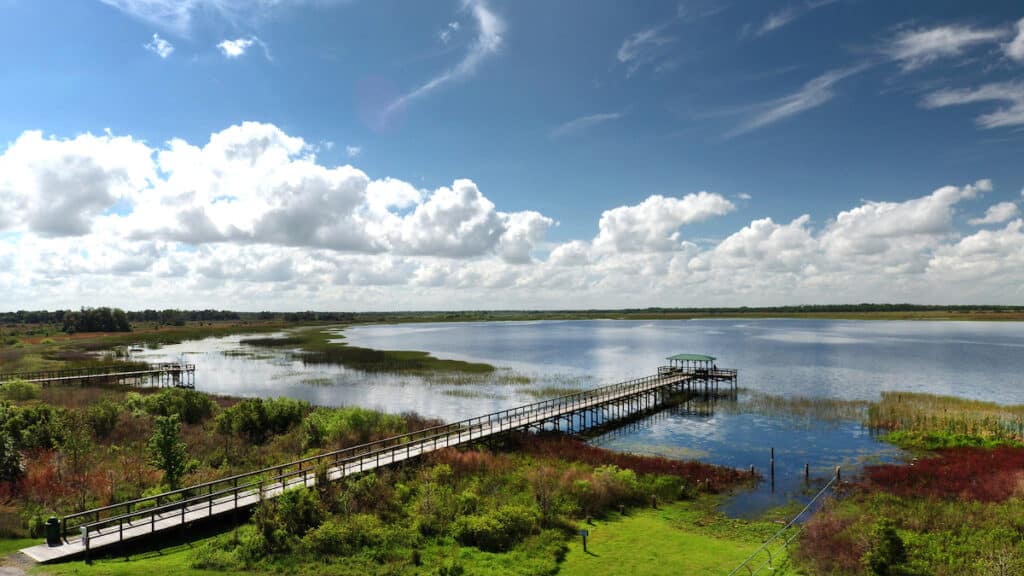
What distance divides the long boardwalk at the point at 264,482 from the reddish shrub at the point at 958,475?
2386cm

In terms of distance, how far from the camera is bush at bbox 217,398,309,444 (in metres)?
40.6

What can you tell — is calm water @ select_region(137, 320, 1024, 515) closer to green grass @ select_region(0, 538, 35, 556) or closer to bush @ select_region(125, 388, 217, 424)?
bush @ select_region(125, 388, 217, 424)

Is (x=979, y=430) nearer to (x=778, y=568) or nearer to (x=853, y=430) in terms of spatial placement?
(x=853, y=430)

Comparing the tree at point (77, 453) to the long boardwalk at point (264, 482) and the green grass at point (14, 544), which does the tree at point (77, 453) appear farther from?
the long boardwalk at point (264, 482)

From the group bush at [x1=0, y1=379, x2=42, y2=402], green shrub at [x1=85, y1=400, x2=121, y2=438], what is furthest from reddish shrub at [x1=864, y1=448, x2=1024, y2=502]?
bush at [x1=0, y1=379, x2=42, y2=402]

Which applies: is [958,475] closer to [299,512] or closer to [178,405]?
[299,512]

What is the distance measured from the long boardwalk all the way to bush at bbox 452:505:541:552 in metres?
8.05

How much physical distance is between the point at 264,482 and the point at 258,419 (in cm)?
1933

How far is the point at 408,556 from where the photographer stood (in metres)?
19.2

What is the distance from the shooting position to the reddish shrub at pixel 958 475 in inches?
1141

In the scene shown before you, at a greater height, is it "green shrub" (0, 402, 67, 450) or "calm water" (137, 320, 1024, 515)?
"green shrub" (0, 402, 67, 450)

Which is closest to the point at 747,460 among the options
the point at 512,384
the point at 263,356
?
the point at 512,384

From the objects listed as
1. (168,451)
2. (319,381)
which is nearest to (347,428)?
(168,451)

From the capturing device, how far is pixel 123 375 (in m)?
74.6
